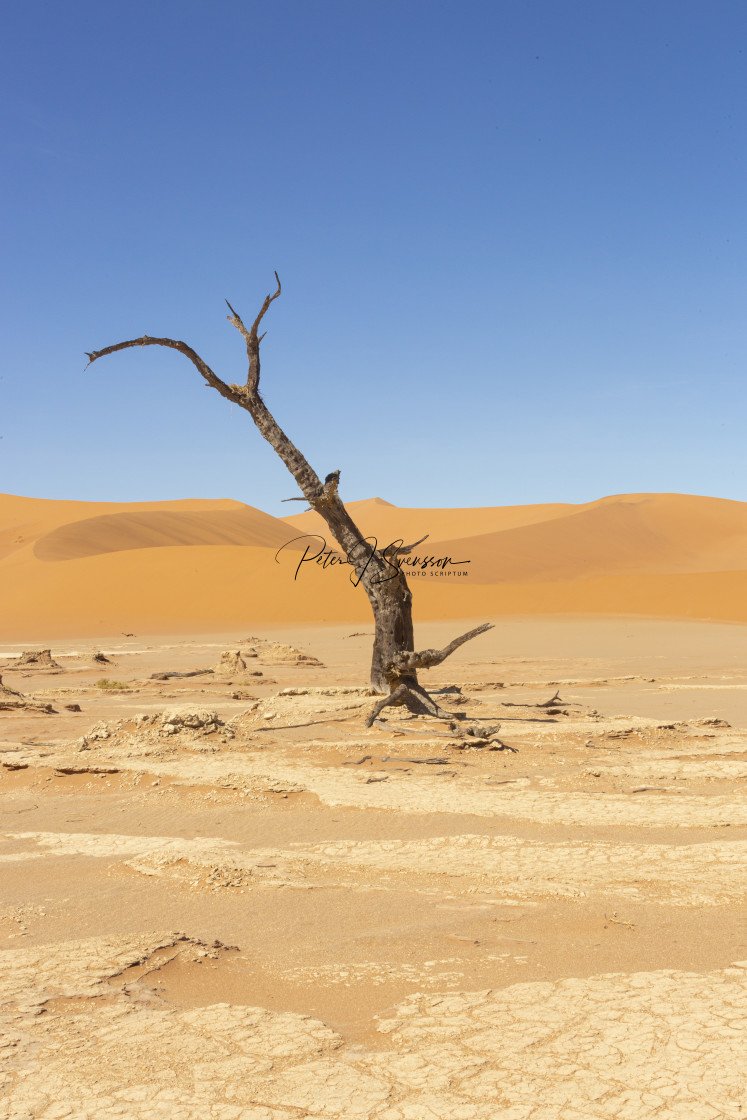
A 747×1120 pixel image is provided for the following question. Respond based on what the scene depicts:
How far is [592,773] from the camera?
6.50m

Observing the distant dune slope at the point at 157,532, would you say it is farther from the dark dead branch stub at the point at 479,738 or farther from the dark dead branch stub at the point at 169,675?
the dark dead branch stub at the point at 479,738

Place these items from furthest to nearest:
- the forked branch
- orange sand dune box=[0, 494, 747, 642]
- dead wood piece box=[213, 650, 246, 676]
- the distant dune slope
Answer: the distant dune slope → orange sand dune box=[0, 494, 747, 642] → dead wood piece box=[213, 650, 246, 676] → the forked branch

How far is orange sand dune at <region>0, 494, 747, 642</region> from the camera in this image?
105 ft

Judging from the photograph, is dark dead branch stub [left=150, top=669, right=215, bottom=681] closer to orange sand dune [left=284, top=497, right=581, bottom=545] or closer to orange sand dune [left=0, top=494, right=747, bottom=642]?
orange sand dune [left=0, top=494, right=747, bottom=642]

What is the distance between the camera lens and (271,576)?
3741 centimetres

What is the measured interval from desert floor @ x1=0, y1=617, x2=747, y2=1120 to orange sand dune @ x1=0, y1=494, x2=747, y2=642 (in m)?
22.7

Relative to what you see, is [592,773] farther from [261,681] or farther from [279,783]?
[261,681]

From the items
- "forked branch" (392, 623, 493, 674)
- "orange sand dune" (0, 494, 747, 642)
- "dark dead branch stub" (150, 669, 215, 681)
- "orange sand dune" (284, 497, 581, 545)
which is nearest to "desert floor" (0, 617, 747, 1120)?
"forked branch" (392, 623, 493, 674)

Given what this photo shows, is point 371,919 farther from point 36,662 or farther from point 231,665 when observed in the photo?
point 36,662

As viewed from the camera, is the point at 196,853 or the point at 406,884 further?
the point at 196,853

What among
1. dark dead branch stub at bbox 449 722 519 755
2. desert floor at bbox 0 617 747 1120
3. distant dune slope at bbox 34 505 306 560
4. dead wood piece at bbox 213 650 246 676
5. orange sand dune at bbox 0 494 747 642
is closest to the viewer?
desert floor at bbox 0 617 747 1120

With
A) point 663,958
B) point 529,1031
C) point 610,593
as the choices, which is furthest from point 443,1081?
point 610,593

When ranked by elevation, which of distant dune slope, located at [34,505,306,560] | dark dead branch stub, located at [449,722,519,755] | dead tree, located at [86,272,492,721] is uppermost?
distant dune slope, located at [34,505,306,560]

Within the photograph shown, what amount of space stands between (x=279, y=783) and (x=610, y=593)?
95.8ft
